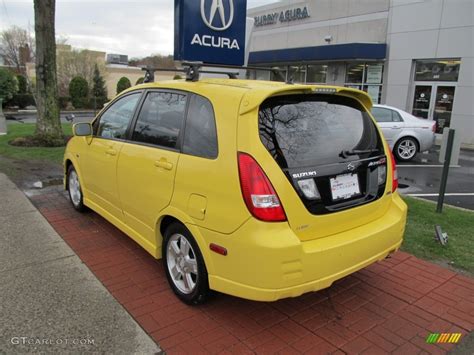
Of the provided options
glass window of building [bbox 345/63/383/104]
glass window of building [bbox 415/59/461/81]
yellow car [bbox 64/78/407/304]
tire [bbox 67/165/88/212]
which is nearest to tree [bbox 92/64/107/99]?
glass window of building [bbox 345/63/383/104]

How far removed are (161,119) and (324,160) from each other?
150 cm

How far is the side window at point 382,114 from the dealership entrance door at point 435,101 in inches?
279

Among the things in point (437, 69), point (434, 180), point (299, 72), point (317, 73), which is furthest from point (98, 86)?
point (434, 180)

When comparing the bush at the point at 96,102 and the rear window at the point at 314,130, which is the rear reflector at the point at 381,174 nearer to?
the rear window at the point at 314,130

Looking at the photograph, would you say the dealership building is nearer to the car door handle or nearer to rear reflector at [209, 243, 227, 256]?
the car door handle

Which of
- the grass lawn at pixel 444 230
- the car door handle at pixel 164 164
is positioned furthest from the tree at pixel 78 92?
the car door handle at pixel 164 164

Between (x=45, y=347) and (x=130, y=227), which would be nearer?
(x=45, y=347)

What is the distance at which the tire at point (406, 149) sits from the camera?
445 inches

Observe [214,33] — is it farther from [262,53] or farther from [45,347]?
[262,53]

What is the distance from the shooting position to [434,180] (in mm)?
8945

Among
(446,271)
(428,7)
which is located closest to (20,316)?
(446,271)

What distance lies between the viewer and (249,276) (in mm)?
2662

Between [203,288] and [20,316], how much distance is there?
140 centimetres

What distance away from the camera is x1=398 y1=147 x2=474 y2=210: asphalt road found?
737 centimetres
